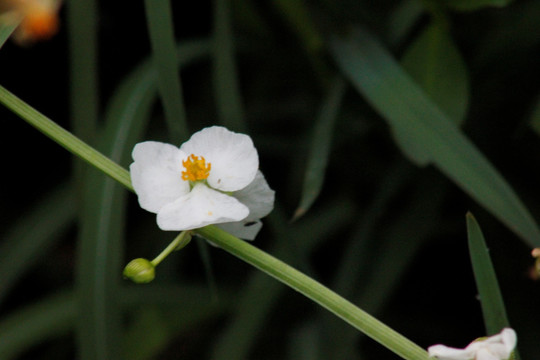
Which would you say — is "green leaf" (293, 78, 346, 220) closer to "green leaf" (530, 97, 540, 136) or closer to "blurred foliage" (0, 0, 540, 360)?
"blurred foliage" (0, 0, 540, 360)

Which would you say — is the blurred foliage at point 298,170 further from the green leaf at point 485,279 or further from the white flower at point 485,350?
the white flower at point 485,350

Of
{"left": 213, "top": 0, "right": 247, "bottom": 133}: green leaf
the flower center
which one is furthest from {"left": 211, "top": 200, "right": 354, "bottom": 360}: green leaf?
the flower center

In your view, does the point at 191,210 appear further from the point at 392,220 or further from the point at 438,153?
the point at 392,220

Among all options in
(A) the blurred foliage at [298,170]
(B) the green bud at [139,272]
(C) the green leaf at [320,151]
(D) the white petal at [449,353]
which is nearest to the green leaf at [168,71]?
(A) the blurred foliage at [298,170]

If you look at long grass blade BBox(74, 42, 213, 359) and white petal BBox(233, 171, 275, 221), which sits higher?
long grass blade BBox(74, 42, 213, 359)

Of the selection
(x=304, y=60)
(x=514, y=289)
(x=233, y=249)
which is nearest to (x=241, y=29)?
(x=304, y=60)

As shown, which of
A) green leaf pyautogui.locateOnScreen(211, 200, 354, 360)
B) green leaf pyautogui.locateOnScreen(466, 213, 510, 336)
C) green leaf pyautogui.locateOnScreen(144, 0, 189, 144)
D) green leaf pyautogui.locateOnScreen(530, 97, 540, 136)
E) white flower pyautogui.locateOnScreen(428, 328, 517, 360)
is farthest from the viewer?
green leaf pyautogui.locateOnScreen(211, 200, 354, 360)

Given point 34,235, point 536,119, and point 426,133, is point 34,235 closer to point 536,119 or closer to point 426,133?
point 426,133
